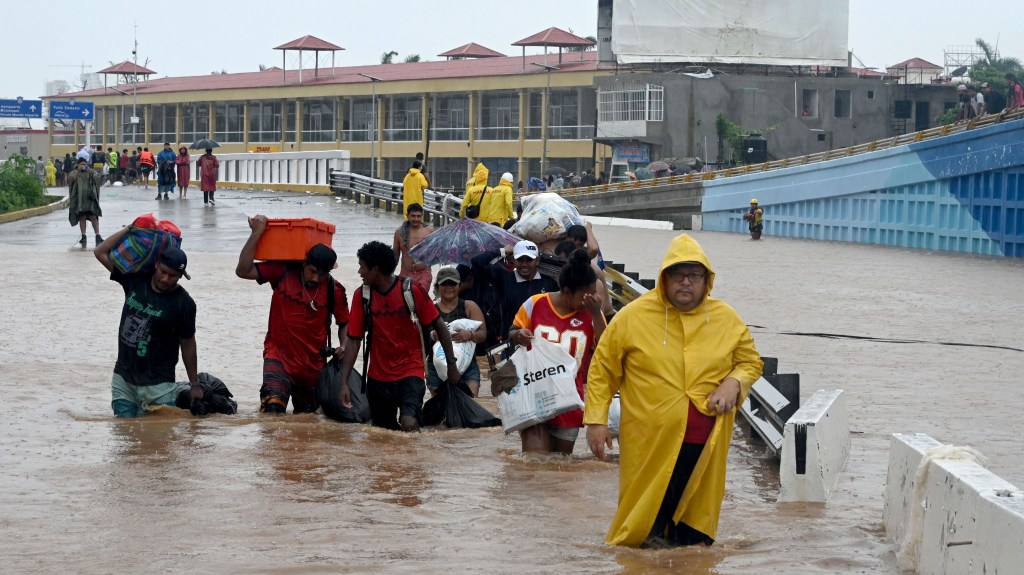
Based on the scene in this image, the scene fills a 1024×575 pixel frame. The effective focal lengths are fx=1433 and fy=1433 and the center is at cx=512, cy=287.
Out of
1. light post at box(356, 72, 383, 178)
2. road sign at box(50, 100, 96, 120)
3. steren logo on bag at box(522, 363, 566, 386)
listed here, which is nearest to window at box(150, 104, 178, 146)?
road sign at box(50, 100, 96, 120)

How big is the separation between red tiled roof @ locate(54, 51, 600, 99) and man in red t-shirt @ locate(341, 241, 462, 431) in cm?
5186

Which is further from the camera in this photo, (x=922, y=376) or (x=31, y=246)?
(x=31, y=246)

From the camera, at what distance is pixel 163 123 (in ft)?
251

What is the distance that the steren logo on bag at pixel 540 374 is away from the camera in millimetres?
8078

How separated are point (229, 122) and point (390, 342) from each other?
219 ft

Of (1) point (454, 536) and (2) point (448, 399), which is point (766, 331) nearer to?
(2) point (448, 399)

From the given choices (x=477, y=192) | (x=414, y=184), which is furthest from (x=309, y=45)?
(x=477, y=192)

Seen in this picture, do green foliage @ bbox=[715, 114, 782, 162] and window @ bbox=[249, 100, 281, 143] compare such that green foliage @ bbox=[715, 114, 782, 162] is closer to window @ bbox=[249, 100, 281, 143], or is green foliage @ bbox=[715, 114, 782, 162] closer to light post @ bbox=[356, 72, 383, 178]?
light post @ bbox=[356, 72, 383, 178]

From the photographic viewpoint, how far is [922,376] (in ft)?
44.1

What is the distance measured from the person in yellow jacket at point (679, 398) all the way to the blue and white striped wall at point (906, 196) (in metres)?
27.1

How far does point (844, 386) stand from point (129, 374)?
6.44m

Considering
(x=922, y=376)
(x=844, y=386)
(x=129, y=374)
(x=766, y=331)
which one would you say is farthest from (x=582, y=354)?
(x=766, y=331)

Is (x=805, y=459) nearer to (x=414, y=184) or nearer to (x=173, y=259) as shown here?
(x=173, y=259)

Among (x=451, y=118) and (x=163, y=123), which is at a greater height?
(x=451, y=118)
